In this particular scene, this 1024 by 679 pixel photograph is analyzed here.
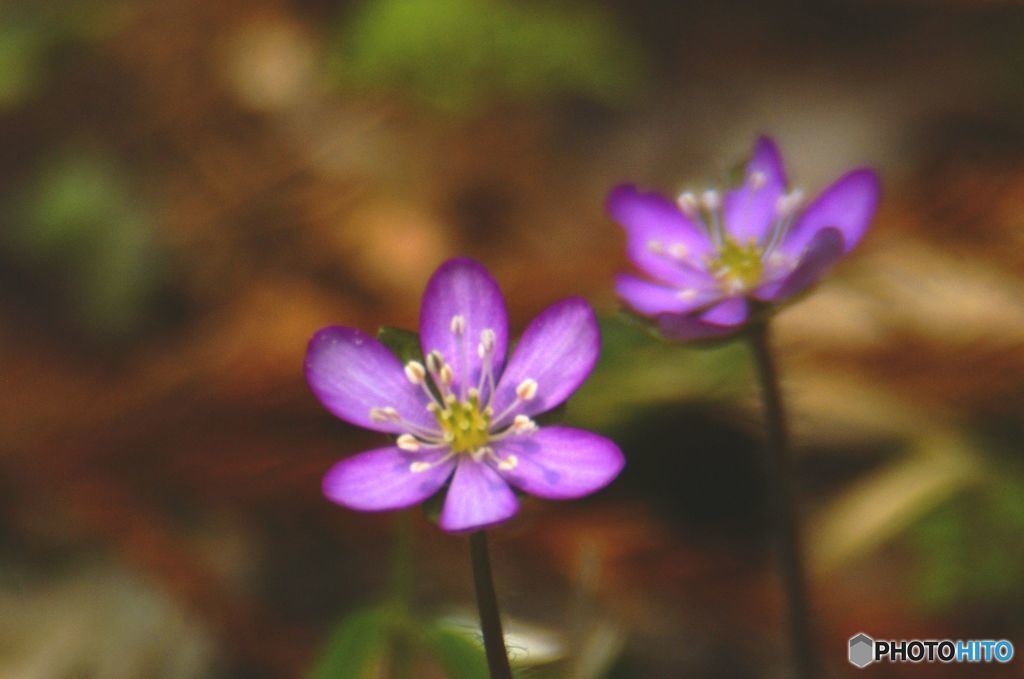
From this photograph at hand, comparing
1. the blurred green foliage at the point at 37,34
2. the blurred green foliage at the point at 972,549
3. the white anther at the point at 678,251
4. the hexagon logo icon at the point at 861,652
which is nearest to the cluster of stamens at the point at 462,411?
the white anther at the point at 678,251

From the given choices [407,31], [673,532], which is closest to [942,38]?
[407,31]

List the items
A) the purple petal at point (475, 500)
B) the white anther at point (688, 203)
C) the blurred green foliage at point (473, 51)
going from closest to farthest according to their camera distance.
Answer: the purple petal at point (475, 500) → the white anther at point (688, 203) → the blurred green foliage at point (473, 51)

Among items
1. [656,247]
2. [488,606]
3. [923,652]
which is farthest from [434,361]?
[923,652]

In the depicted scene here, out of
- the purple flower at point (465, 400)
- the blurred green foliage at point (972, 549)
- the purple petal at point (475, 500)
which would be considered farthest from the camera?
the blurred green foliage at point (972, 549)

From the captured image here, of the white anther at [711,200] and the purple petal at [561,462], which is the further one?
the white anther at [711,200]

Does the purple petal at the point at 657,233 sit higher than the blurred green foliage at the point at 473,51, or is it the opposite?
the blurred green foliage at the point at 473,51

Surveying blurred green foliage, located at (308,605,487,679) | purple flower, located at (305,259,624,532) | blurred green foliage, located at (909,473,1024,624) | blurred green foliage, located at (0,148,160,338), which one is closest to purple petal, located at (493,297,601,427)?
purple flower, located at (305,259,624,532)

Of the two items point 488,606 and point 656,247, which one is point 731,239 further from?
point 488,606

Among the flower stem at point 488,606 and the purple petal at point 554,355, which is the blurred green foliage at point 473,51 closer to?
the purple petal at point 554,355
